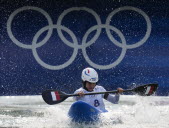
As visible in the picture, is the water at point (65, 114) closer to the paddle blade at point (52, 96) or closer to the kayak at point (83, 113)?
the kayak at point (83, 113)

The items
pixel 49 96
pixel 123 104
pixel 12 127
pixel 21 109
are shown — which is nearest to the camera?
pixel 12 127

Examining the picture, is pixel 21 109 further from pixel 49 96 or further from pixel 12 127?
pixel 12 127

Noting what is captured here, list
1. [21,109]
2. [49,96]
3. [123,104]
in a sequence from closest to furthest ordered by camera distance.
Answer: [49,96] → [21,109] → [123,104]

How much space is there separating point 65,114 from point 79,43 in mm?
3589

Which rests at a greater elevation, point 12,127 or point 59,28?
point 59,28

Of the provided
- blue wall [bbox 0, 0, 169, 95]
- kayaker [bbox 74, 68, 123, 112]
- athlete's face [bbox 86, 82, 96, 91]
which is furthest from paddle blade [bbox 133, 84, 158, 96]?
blue wall [bbox 0, 0, 169, 95]

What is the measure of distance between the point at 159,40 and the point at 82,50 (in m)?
1.67

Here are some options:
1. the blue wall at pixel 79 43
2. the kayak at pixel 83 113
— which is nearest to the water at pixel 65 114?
the kayak at pixel 83 113

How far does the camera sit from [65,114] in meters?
10.8

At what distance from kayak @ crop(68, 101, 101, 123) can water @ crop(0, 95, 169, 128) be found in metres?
0.09

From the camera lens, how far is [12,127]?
9.83 m

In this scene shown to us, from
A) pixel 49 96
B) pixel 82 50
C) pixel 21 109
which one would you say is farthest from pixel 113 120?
pixel 82 50

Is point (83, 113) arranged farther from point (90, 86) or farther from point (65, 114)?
point (90, 86)

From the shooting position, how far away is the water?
33.2 ft
